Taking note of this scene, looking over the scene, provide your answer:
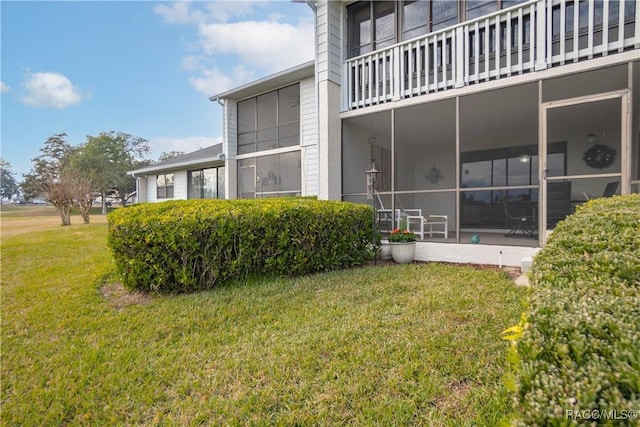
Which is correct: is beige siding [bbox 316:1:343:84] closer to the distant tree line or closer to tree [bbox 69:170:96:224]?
tree [bbox 69:170:96:224]

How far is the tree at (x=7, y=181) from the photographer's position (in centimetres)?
5619

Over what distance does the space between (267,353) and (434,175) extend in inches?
371

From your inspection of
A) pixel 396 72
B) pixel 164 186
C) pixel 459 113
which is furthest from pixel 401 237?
pixel 164 186

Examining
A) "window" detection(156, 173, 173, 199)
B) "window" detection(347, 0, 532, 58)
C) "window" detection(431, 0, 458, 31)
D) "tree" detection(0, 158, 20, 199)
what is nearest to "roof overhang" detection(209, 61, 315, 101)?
"window" detection(347, 0, 532, 58)

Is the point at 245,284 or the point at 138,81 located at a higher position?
the point at 138,81

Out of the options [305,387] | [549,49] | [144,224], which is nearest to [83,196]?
[144,224]

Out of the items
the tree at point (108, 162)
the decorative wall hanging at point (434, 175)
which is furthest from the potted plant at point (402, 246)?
the tree at point (108, 162)

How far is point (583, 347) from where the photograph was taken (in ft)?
3.04

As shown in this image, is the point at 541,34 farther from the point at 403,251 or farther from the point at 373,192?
the point at 403,251

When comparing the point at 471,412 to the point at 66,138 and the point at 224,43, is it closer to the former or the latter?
the point at 224,43

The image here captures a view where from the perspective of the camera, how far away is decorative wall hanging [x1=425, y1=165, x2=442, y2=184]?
10.4m

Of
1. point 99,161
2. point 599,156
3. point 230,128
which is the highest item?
point 99,161

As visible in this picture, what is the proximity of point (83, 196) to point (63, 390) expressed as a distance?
55.5 feet

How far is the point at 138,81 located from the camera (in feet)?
54.1
